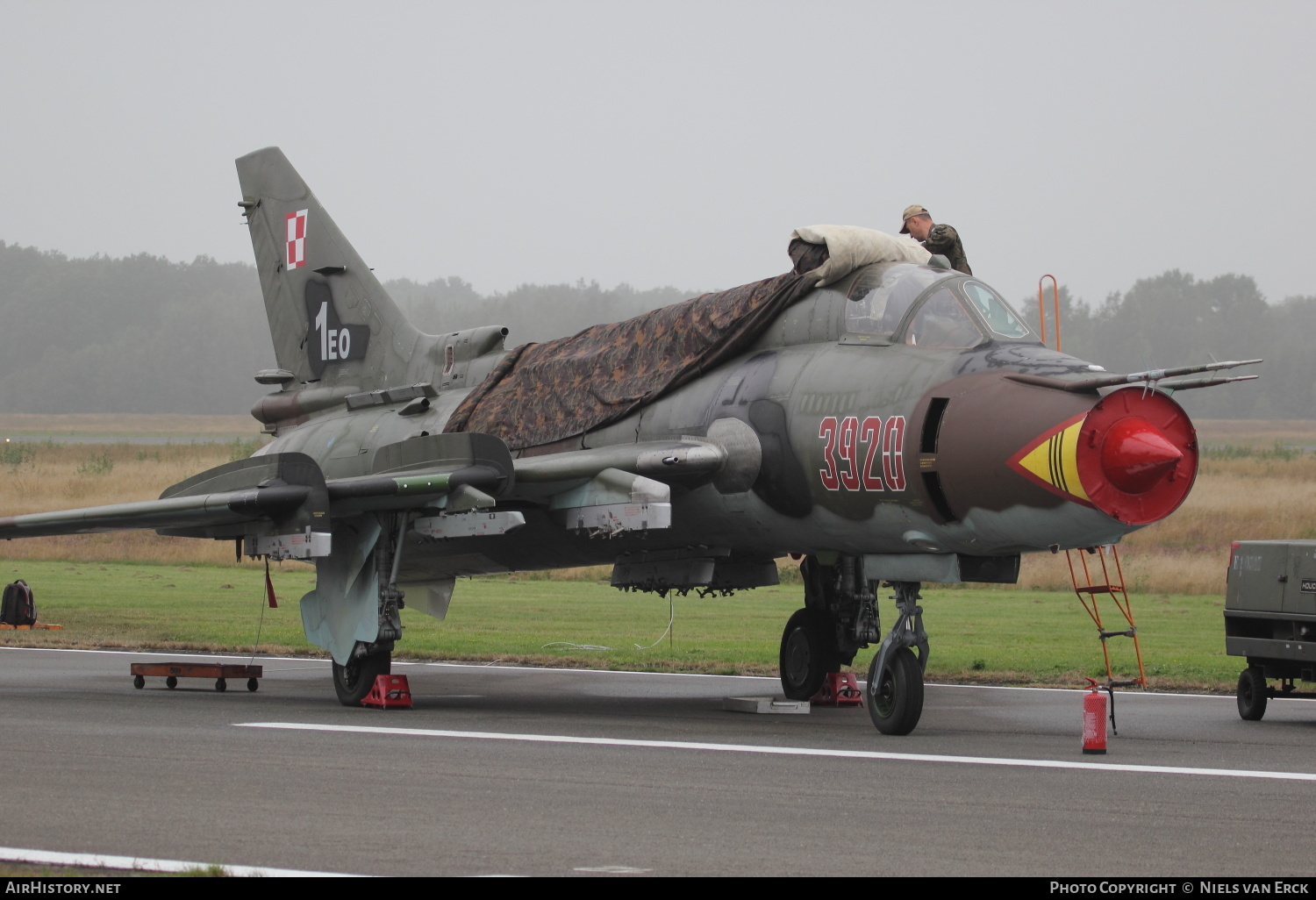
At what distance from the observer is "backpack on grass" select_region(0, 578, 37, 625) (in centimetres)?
2330

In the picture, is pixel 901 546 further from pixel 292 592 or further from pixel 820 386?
pixel 292 592

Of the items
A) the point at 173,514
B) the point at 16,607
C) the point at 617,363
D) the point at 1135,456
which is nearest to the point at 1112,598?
the point at 617,363

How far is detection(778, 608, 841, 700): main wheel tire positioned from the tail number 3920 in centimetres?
335

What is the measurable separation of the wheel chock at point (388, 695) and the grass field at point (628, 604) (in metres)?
5.38

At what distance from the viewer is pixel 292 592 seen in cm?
3328

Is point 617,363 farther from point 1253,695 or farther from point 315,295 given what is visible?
point 1253,695

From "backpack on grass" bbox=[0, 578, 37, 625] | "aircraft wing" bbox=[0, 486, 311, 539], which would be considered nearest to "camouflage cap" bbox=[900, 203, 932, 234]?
"aircraft wing" bbox=[0, 486, 311, 539]

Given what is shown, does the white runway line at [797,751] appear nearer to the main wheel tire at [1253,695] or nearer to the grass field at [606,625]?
the main wheel tire at [1253,695]

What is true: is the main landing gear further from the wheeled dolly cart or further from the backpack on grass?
the backpack on grass

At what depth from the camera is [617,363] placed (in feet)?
46.6

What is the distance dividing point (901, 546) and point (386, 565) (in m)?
5.10

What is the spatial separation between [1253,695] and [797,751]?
519 cm

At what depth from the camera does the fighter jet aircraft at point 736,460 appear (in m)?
10.2

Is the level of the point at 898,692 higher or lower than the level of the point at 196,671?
higher
